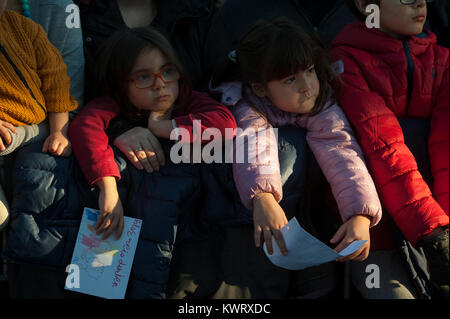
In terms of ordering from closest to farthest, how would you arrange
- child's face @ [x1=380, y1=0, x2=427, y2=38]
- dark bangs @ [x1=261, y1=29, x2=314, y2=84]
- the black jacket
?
dark bangs @ [x1=261, y1=29, x2=314, y2=84] < child's face @ [x1=380, y1=0, x2=427, y2=38] < the black jacket

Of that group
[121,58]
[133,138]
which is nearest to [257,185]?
[133,138]

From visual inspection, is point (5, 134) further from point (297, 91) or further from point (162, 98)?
point (297, 91)

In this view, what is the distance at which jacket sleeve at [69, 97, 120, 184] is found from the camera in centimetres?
118

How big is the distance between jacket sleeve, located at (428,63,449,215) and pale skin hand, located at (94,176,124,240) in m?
0.89

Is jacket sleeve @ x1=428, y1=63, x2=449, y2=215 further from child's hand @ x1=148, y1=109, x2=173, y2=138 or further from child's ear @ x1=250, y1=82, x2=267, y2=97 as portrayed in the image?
child's hand @ x1=148, y1=109, x2=173, y2=138

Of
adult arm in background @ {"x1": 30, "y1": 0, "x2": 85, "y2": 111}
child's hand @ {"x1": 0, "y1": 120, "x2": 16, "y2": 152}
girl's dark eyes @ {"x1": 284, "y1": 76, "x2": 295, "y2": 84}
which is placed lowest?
girl's dark eyes @ {"x1": 284, "y1": 76, "x2": 295, "y2": 84}

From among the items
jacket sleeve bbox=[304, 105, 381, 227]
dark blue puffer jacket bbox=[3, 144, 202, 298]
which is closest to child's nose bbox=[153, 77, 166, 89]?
dark blue puffer jacket bbox=[3, 144, 202, 298]

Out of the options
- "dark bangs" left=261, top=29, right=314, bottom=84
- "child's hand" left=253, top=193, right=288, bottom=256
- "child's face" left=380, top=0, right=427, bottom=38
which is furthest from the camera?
"child's face" left=380, top=0, right=427, bottom=38

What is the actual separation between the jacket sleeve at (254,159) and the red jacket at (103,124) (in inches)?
1.9

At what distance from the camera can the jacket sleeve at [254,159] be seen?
1203 millimetres

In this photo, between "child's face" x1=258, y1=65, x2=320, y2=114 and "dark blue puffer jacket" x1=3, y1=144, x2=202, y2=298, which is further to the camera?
"child's face" x1=258, y1=65, x2=320, y2=114

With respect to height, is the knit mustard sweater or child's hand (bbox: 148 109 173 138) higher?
the knit mustard sweater

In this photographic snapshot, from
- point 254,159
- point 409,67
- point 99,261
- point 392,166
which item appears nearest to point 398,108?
point 409,67

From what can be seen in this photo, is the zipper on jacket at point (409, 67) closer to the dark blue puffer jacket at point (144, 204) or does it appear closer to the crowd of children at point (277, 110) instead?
the crowd of children at point (277, 110)
